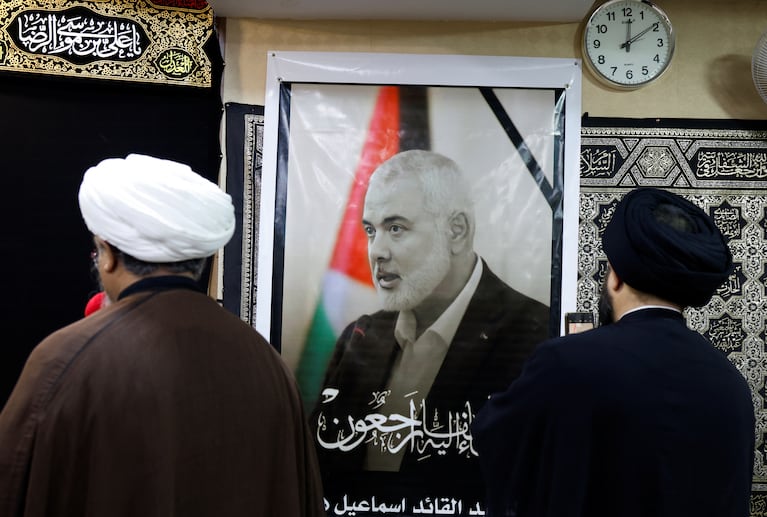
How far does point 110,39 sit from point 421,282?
4.86 feet

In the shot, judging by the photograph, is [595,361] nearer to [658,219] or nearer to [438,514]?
[658,219]

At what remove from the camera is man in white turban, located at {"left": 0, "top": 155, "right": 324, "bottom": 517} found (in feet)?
3.05

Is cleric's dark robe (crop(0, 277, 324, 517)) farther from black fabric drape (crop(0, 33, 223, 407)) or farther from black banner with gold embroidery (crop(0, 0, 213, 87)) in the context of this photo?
black banner with gold embroidery (crop(0, 0, 213, 87))

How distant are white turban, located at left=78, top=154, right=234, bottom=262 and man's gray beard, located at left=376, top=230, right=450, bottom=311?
1399 millimetres

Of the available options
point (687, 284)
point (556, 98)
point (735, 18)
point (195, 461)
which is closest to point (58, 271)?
point (195, 461)

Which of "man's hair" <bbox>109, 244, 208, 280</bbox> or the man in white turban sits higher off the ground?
"man's hair" <bbox>109, 244, 208, 280</bbox>

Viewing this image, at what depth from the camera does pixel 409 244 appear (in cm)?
247

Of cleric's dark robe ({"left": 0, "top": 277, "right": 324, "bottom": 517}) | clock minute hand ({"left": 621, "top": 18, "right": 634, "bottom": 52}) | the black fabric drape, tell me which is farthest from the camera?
clock minute hand ({"left": 621, "top": 18, "right": 634, "bottom": 52})

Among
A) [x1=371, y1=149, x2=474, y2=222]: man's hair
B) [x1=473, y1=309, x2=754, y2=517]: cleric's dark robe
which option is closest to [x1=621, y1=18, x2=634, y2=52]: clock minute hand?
[x1=371, y1=149, x2=474, y2=222]: man's hair

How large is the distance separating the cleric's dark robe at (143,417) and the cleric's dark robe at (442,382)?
1.38 metres

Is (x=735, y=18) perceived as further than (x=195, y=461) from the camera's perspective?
Yes

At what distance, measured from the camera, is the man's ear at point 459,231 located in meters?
A: 2.47

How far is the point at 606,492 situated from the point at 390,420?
1.37m

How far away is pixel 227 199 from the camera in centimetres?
117
